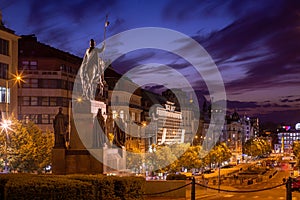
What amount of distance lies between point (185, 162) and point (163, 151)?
6734 mm

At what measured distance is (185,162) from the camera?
84.9 m

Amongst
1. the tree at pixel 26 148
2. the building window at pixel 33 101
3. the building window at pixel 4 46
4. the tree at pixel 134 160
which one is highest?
the building window at pixel 4 46

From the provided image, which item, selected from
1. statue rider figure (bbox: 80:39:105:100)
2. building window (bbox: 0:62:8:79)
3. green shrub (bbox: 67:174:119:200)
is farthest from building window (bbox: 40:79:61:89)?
→ green shrub (bbox: 67:174:119:200)

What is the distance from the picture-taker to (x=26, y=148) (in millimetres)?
49750

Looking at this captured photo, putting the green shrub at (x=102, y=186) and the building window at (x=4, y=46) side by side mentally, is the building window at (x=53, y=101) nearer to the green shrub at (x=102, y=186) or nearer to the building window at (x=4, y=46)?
the building window at (x=4, y=46)

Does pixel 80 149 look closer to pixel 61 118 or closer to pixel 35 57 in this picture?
pixel 61 118

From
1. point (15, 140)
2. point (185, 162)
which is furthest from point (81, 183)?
point (185, 162)

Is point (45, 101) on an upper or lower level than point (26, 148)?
upper

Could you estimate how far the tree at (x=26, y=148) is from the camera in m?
49.9

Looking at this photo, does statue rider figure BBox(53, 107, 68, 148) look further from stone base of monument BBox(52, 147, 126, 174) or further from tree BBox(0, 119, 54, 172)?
tree BBox(0, 119, 54, 172)

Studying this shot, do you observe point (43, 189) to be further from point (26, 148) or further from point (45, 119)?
point (45, 119)

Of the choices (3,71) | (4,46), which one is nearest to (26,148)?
(3,71)

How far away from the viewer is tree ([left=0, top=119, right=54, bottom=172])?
49.9m

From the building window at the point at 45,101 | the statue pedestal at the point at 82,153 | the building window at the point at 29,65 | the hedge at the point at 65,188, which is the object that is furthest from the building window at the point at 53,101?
the hedge at the point at 65,188
